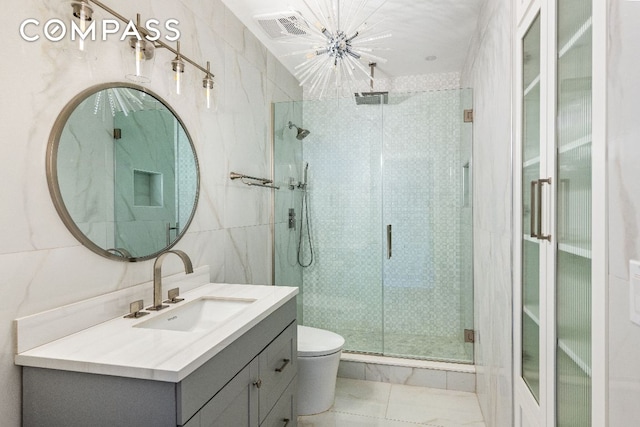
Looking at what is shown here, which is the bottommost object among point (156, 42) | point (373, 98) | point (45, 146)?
point (45, 146)

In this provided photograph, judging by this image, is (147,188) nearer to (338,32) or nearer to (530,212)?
(338,32)

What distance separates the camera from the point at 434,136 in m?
3.06

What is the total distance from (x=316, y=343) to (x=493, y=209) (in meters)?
1.32

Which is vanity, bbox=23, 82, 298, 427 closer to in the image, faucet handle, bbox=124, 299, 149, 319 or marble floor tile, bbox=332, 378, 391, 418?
faucet handle, bbox=124, 299, 149, 319

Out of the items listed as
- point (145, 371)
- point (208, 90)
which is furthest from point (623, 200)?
point (208, 90)

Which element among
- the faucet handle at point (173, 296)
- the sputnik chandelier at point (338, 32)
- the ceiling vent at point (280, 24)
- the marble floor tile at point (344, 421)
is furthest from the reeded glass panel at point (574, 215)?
the ceiling vent at point (280, 24)

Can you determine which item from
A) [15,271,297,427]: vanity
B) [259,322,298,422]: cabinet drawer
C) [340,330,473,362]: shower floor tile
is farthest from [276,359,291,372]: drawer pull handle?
[340,330,473,362]: shower floor tile

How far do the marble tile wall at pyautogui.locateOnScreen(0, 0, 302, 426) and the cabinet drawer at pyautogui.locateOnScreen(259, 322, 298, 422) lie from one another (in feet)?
2.07

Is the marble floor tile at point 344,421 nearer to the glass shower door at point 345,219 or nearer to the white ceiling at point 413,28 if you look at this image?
the glass shower door at point 345,219

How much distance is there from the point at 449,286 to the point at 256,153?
1.90 metres

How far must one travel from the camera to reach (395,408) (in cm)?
241

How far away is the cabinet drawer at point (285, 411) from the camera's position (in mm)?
1589

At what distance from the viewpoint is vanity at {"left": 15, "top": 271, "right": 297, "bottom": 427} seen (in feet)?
3.25

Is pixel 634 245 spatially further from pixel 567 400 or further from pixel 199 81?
pixel 199 81
